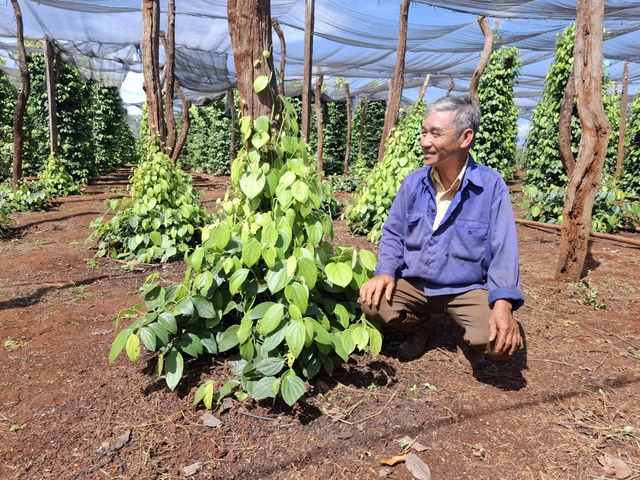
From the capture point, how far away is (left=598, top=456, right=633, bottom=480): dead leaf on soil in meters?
1.49

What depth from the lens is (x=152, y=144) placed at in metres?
4.52

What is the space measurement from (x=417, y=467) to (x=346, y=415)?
37 centimetres

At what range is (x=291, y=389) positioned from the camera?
5.32 feet

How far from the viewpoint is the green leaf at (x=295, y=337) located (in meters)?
1.58

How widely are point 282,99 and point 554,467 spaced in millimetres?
1933

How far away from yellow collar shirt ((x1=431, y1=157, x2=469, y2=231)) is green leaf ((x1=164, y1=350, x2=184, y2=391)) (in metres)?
1.32

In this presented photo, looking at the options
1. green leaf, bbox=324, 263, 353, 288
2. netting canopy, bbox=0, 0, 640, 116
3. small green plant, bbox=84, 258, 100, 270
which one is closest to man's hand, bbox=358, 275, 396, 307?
green leaf, bbox=324, 263, 353, 288

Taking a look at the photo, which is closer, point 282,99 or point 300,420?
point 300,420

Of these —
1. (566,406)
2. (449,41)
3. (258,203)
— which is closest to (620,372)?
(566,406)

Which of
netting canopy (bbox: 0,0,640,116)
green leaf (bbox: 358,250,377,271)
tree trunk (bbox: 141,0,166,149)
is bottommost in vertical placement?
green leaf (bbox: 358,250,377,271)

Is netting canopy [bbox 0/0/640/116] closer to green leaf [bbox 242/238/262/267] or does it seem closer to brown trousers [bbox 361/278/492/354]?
brown trousers [bbox 361/278/492/354]

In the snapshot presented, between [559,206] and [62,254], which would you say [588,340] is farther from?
[62,254]

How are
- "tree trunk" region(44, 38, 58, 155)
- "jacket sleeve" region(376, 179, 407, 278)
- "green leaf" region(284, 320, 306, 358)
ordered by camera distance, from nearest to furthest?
"green leaf" region(284, 320, 306, 358), "jacket sleeve" region(376, 179, 407, 278), "tree trunk" region(44, 38, 58, 155)

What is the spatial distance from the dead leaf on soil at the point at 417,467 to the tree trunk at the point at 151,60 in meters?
4.80
